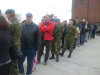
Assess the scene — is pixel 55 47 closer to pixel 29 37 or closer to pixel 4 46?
pixel 29 37

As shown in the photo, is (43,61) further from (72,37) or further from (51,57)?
(72,37)

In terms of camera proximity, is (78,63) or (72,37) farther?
(72,37)

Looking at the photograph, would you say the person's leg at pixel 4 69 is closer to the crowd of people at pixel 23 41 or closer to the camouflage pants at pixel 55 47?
the crowd of people at pixel 23 41

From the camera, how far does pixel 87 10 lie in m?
29.3

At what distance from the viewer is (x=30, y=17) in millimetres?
5340

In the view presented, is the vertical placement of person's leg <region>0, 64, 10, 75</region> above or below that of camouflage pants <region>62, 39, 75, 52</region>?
above

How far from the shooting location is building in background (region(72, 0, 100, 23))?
2825 cm

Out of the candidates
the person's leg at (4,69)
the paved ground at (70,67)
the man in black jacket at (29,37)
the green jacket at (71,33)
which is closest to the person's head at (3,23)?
the person's leg at (4,69)

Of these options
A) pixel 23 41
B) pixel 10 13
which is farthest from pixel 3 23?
pixel 23 41

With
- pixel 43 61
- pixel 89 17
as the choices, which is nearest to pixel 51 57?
pixel 43 61

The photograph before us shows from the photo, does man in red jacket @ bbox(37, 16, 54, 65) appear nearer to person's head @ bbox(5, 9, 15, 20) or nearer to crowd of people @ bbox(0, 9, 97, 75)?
crowd of people @ bbox(0, 9, 97, 75)

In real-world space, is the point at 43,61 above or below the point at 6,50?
below

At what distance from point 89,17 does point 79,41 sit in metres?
16.5

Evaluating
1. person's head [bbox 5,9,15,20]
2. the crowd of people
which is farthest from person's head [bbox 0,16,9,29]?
person's head [bbox 5,9,15,20]
